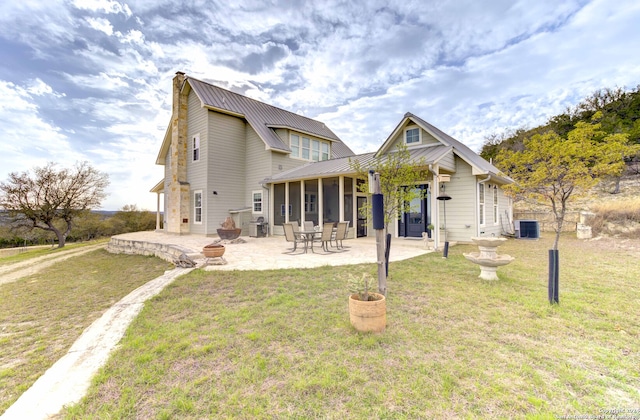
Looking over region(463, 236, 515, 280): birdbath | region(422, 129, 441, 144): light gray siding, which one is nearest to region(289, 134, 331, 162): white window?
region(422, 129, 441, 144): light gray siding

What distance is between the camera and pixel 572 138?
6789 millimetres

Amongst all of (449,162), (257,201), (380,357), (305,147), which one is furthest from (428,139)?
(380,357)

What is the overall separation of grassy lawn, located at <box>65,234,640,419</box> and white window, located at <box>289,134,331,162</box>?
38.6 ft

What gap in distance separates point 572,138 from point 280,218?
11.7 m

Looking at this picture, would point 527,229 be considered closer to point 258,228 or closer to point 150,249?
point 258,228

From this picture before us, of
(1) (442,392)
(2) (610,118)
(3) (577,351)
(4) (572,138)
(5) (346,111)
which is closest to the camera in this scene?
(1) (442,392)

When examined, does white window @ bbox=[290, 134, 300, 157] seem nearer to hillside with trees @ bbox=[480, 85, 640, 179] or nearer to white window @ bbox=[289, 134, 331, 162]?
white window @ bbox=[289, 134, 331, 162]

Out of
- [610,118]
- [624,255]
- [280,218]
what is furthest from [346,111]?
[610,118]

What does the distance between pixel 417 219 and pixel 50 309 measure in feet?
37.3

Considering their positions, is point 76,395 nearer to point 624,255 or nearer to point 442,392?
point 442,392

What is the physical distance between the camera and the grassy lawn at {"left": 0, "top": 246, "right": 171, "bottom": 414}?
2.75m

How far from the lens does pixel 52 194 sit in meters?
19.7

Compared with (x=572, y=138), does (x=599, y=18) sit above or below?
above

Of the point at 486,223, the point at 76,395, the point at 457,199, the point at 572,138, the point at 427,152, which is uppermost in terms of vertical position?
the point at 427,152
